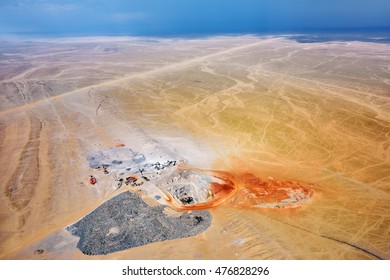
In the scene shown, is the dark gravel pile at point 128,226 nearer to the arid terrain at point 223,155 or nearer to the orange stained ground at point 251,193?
the arid terrain at point 223,155

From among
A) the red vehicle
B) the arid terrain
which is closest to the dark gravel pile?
the arid terrain

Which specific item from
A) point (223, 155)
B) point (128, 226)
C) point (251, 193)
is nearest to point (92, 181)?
point (128, 226)

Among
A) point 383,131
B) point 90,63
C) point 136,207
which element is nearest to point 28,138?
point 136,207

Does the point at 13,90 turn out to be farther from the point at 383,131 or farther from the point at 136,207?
the point at 383,131

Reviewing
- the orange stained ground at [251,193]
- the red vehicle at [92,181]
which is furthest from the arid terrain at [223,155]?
the red vehicle at [92,181]

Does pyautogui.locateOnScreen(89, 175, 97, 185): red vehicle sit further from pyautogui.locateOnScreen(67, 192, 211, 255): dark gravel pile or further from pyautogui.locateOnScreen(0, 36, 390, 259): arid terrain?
pyautogui.locateOnScreen(67, 192, 211, 255): dark gravel pile
